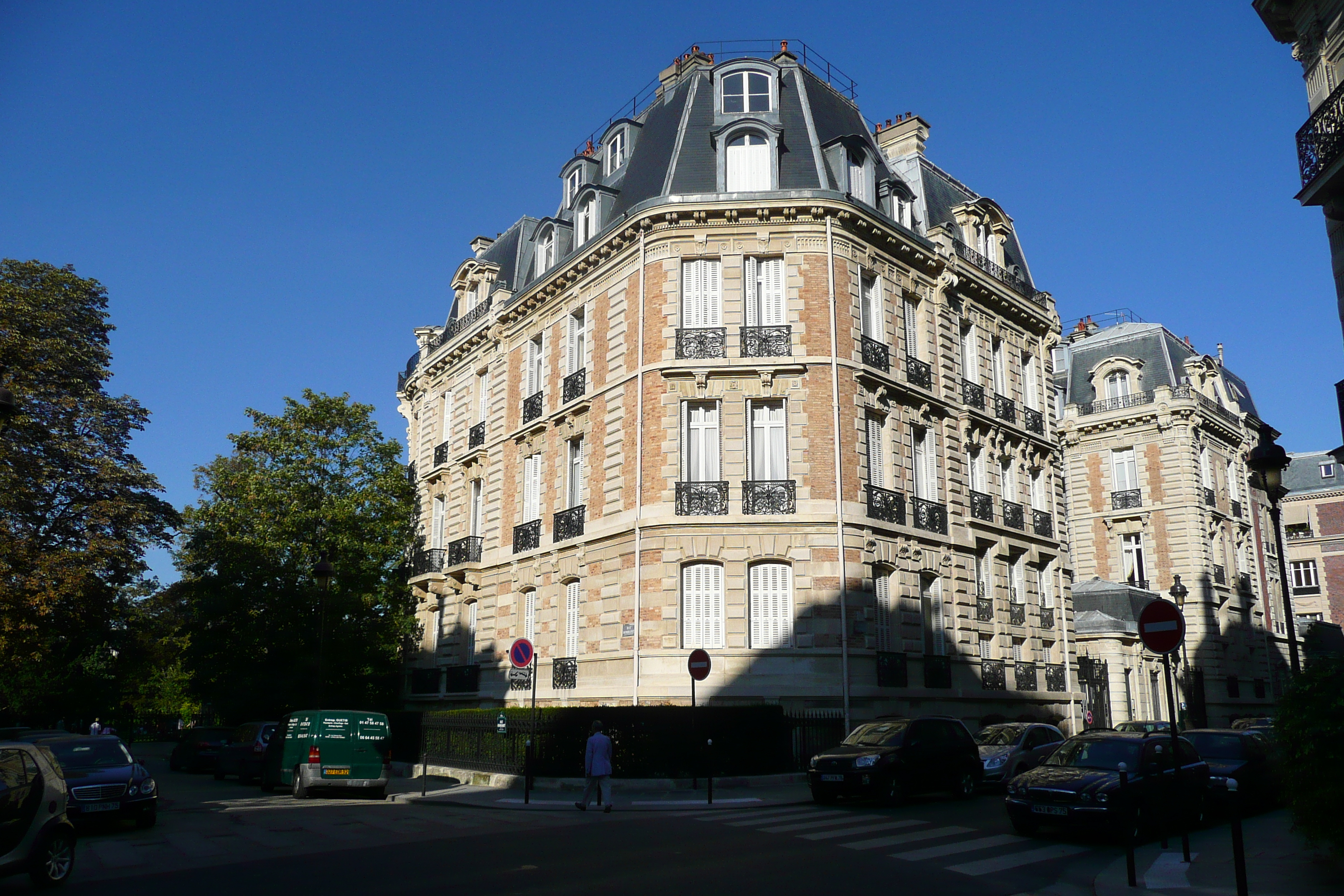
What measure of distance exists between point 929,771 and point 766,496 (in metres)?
7.49

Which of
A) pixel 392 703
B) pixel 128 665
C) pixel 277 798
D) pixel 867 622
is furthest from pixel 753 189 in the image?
pixel 128 665

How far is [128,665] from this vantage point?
35.7m

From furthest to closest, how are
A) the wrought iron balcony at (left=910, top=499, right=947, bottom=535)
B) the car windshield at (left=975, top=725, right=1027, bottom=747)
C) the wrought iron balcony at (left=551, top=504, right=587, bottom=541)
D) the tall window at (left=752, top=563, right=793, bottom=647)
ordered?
the wrought iron balcony at (left=551, top=504, right=587, bottom=541) → the wrought iron balcony at (left=910, top=499, right=947, bottom=535) → the tall window at (left=752, top=563, right=793, bottom=647) → the car windshield at (left=975, top=725, right=1027, bottom=747)

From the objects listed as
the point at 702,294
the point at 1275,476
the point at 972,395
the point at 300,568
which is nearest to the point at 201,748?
the point at 300,568

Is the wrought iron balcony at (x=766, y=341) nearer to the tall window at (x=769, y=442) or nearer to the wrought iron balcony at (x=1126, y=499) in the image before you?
the tall window at (x=769, y=442)

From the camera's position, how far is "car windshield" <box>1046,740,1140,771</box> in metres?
13.8

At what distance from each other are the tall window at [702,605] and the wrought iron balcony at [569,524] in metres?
3.97

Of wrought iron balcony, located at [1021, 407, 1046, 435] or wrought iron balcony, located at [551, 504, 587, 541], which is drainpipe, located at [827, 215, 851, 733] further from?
wrought iron balcony, located at [1021, 407, 1046, 435]

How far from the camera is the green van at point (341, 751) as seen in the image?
Result: 61.8 ft

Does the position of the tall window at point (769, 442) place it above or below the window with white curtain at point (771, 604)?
above

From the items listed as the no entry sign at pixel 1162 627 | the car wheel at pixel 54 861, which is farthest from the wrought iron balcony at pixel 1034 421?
the car wheel at pixel 54 861

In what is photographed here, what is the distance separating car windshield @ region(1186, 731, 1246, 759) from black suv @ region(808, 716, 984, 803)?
11.8ft

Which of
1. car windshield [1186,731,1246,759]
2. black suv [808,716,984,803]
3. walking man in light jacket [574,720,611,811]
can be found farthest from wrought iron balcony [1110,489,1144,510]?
walking man in light jacket [574,720,611,811]

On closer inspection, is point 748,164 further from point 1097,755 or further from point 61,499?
point 61,499
